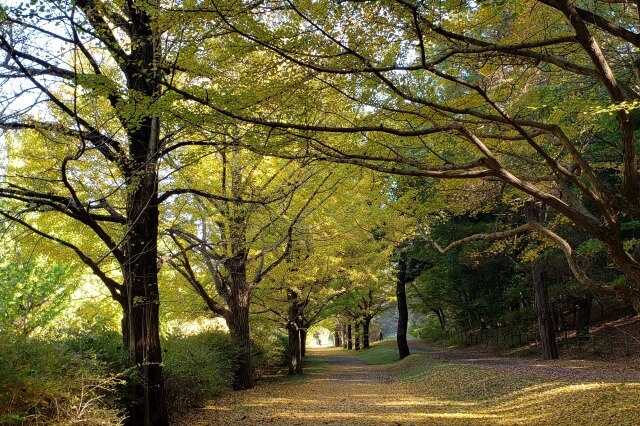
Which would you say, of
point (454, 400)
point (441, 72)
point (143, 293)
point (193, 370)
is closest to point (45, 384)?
point (143, 293)

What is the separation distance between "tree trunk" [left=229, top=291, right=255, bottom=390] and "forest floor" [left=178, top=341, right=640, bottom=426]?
431mm

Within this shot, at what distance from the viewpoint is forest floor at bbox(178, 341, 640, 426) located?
7.62m

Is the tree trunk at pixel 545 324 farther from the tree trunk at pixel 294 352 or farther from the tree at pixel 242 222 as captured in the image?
the tree at pixel 242 222

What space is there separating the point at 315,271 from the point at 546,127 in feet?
38.0

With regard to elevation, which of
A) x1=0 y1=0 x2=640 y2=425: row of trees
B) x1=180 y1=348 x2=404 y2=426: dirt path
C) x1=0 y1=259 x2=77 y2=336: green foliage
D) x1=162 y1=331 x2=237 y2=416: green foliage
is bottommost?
x1=180 y1=348 x2=404 y2=426: dirt path

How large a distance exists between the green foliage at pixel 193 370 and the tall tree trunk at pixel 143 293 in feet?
4.28

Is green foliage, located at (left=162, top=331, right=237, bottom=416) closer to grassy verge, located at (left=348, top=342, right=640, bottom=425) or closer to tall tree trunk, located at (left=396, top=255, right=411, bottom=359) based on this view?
grassy verge, located at (left=348, top=342, right=640, bottom=425)

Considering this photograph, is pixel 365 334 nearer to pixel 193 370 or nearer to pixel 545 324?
pixel 545 324

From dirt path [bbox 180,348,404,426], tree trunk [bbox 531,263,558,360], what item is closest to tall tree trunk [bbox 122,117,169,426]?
dirt path [bbox 180,348,404,426]

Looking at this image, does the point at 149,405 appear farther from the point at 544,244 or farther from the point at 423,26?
the point at 544,244

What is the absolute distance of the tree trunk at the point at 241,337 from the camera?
1414 cm

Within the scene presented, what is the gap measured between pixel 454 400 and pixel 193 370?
19.4 feet

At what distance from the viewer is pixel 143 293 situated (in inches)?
294

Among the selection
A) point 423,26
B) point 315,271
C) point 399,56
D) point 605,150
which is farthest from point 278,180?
point 605,150
